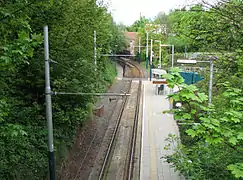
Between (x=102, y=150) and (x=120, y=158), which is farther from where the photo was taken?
(x=102, y=150)

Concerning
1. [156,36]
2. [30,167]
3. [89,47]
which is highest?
[156,36]

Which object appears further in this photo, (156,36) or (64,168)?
(156,36)

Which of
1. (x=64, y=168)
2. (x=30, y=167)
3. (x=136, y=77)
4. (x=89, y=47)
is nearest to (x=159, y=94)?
(x=136, y=77)

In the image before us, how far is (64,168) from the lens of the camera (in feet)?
42.2

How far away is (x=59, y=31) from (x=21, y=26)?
19.7 ft

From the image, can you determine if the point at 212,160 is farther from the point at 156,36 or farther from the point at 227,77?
the point at 156,36

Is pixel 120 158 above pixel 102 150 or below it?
below

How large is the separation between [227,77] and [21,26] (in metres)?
5.60

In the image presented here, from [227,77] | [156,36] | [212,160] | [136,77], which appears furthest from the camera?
[156,36]

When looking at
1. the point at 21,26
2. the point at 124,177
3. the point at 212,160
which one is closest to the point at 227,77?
the point at 212,160

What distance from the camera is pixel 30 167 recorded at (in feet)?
33.6

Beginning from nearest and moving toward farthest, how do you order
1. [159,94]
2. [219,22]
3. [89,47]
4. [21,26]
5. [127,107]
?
[21,26] < [219,22] < [89,47] < [127,107] < [159,94]

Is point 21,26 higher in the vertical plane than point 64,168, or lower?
higher

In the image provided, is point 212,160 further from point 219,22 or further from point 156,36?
point 156,36
